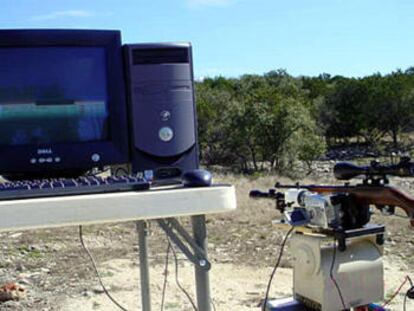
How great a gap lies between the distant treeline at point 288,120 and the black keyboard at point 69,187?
67.6ft

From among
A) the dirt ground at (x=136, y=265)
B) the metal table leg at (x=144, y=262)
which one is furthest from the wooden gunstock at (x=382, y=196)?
the dirt ground at (x=136, y=265)

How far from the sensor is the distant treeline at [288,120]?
73.3ft

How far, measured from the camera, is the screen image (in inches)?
81.2

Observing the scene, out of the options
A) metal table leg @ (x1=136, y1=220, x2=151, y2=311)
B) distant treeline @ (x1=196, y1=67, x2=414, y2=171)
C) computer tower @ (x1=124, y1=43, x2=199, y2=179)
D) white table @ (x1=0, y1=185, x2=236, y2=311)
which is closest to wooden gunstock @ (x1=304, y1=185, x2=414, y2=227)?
white table @ (x1=0, y1=185, x2=236, y2=311)

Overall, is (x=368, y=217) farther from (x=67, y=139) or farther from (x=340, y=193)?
(x=67, y=139)

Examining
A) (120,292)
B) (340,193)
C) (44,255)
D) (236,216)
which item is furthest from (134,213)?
(236,216)

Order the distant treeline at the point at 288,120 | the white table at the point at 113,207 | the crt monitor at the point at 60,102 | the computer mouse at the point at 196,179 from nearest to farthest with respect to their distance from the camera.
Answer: the white table at the point at 113,207 → the computer mouse at the point at 196,179 → the crt monitor at the point at 60,102 → the distant treeline at the point at 288,120

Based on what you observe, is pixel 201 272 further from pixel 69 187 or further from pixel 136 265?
pixel 136 265

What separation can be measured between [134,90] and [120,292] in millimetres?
2399

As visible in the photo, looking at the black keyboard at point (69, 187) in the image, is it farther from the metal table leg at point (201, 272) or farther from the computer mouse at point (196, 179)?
the metal table leg at point (201, 272)

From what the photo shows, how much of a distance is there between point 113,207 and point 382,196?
788mm

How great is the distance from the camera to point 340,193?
1.88m

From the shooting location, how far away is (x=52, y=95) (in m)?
2.10

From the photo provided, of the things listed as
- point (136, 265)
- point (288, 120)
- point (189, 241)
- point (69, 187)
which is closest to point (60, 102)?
point (69, 187)
